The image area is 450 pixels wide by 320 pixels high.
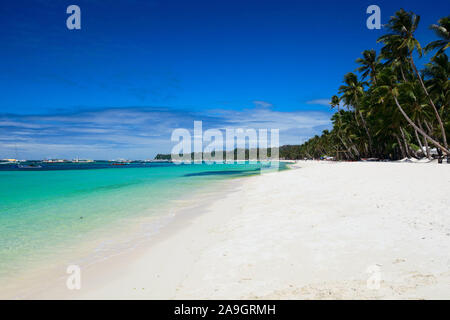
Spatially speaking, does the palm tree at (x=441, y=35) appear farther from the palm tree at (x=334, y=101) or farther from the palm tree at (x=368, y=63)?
the palm tree at (x=334, y=101)

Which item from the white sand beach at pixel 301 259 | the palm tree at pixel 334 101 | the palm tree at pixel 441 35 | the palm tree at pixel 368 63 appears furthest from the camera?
the palm tree at pixel 334 101

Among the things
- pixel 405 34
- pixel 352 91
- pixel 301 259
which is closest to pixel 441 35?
pixel 405 34

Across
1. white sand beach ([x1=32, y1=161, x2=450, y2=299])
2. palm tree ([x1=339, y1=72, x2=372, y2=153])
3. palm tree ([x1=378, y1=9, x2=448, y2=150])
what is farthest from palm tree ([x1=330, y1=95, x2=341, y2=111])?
white sand beach ([x1=32, y1=161, x2=450, y2=299])

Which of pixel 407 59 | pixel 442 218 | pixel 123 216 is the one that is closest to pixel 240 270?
pixel 442 218

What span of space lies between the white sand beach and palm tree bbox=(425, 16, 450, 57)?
2509cm

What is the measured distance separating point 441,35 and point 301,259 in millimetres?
31538

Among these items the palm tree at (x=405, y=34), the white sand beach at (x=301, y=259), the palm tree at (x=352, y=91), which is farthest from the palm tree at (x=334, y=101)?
the white sand beach at (x=301, y=259)

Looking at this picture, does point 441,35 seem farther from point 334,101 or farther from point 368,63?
point 334,101

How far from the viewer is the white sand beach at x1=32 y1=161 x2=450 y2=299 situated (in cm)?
368

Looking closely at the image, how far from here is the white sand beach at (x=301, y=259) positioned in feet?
12.1

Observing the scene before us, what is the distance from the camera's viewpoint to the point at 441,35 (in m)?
24.7

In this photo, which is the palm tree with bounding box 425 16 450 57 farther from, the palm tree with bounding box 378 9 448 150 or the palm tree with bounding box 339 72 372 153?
the palm tree with bounding box 339 72 372 153

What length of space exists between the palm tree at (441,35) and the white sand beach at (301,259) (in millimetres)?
25088

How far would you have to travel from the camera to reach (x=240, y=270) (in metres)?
4.49
